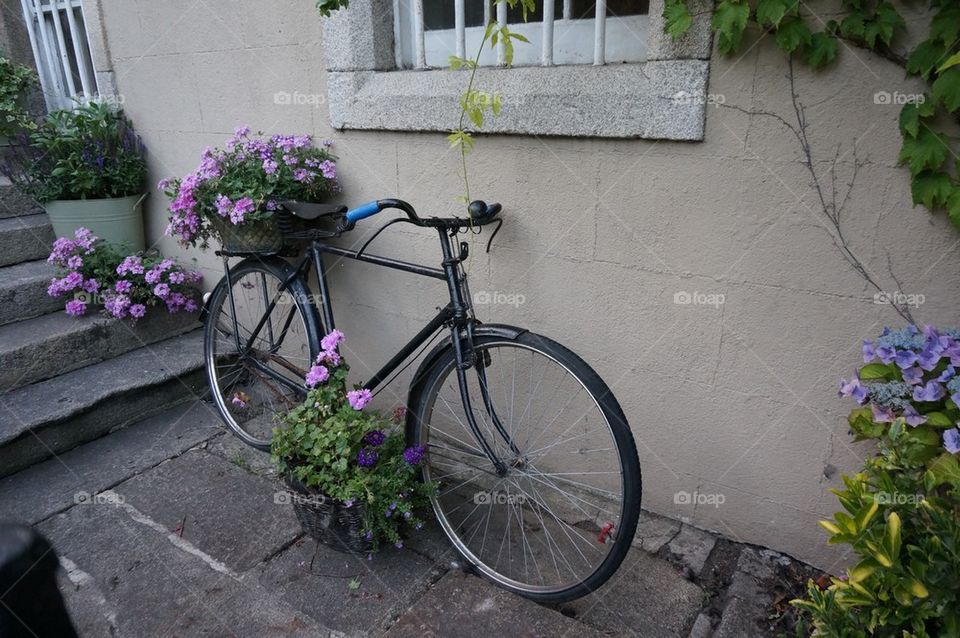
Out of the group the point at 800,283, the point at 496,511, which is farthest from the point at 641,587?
the point at 800,283

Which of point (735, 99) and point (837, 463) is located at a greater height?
point (735, 99)

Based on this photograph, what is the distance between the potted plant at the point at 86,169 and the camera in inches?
161

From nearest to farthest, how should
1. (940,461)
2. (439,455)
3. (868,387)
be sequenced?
(940,461) < (868,387) < (439,455)

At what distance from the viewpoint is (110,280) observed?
4.01 m

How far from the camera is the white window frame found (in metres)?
2.23

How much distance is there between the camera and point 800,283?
222cm

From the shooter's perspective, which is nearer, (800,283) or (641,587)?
(800,283)

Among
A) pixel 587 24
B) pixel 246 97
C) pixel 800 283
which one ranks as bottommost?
pixel 800 283

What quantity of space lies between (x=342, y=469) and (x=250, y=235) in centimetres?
128

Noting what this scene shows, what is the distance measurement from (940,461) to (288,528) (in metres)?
2.32

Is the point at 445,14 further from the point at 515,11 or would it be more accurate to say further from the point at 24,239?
the point at 24,239

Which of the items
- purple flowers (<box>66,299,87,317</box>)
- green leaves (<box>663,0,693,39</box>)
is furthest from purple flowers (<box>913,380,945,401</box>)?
purple flowers (<box>66,299,87,317</box>)

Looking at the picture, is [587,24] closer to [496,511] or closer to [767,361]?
[767,361]

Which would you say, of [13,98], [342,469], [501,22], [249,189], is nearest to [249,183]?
[249,189]
